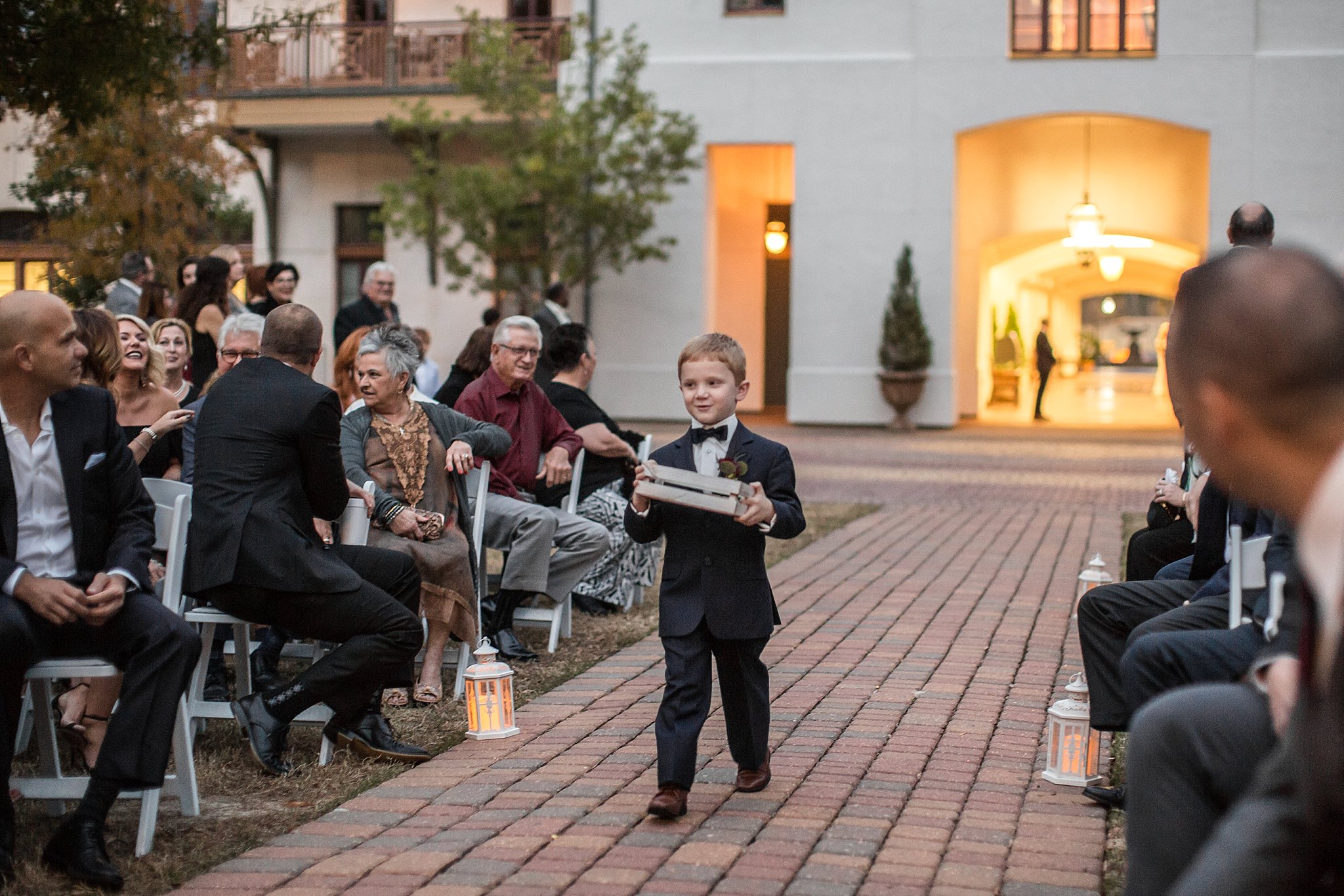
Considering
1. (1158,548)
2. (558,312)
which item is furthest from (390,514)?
(558,312)

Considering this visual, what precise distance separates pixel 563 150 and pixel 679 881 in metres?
19.0

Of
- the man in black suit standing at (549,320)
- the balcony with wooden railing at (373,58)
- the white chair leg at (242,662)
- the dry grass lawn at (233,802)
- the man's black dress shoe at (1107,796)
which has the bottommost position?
the dry grass lawn at (233,802)

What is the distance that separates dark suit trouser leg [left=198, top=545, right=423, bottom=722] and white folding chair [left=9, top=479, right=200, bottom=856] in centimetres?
24

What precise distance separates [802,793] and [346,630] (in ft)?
5.27

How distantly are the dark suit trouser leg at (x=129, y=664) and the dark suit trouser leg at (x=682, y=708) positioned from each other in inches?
53.8

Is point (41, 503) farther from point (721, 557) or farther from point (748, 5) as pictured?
point (748, 5)

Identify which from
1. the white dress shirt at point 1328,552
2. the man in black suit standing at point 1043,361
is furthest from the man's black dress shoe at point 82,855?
the man in black suit standing at point 1043,361

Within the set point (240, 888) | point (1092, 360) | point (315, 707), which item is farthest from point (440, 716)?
point (1092, 360)

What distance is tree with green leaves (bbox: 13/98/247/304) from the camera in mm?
19750

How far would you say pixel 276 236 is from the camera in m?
26.8

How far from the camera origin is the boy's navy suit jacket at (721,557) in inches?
174

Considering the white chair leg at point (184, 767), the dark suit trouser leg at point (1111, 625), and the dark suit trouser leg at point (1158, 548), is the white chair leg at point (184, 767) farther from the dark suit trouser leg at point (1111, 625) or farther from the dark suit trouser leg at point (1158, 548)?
the dark suit trouser leg at point (1158, 548)

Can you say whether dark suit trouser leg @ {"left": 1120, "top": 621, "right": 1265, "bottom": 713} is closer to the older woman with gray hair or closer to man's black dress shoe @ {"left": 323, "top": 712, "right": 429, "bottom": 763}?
man's black dress shoe @ {"left": 323, "top": 712, "right": 429, "bottom": 763}

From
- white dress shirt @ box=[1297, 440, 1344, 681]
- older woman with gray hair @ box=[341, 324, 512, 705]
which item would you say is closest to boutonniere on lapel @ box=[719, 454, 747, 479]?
older woman with gray hair @ box=[341, 324, 512, 705]
